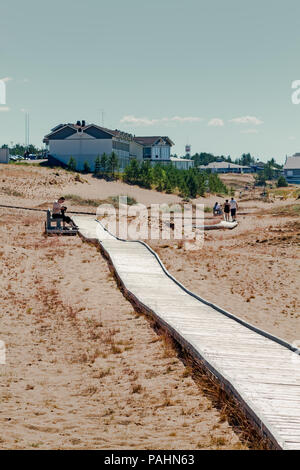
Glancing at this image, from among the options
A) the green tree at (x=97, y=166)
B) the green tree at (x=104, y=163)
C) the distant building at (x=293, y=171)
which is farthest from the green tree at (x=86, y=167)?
the distant building at (x=293, y=171)

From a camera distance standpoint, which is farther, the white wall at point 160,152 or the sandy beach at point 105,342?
the white wall at point 160,152

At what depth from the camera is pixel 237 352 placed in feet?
31.7

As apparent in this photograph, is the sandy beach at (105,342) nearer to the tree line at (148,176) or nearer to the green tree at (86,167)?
the tree line at (148,176)

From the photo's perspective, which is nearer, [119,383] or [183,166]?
[119,383]

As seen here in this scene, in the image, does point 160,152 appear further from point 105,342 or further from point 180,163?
point 105,342

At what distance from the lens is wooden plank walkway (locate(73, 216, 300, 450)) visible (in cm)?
689

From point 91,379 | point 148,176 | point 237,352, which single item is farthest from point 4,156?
point 237,352

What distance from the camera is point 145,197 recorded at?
6681 cm

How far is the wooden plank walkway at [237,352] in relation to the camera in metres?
6.89

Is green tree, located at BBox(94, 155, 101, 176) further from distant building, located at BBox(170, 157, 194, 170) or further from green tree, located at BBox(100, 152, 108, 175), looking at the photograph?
distant building, located at BBox(170, 157, 194, 170)

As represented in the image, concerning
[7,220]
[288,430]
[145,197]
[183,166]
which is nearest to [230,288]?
[288,430]

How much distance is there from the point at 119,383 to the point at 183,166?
5247 inches

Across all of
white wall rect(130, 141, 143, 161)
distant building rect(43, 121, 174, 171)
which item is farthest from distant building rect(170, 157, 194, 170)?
distant building rect(43, 121, 174, 171)
